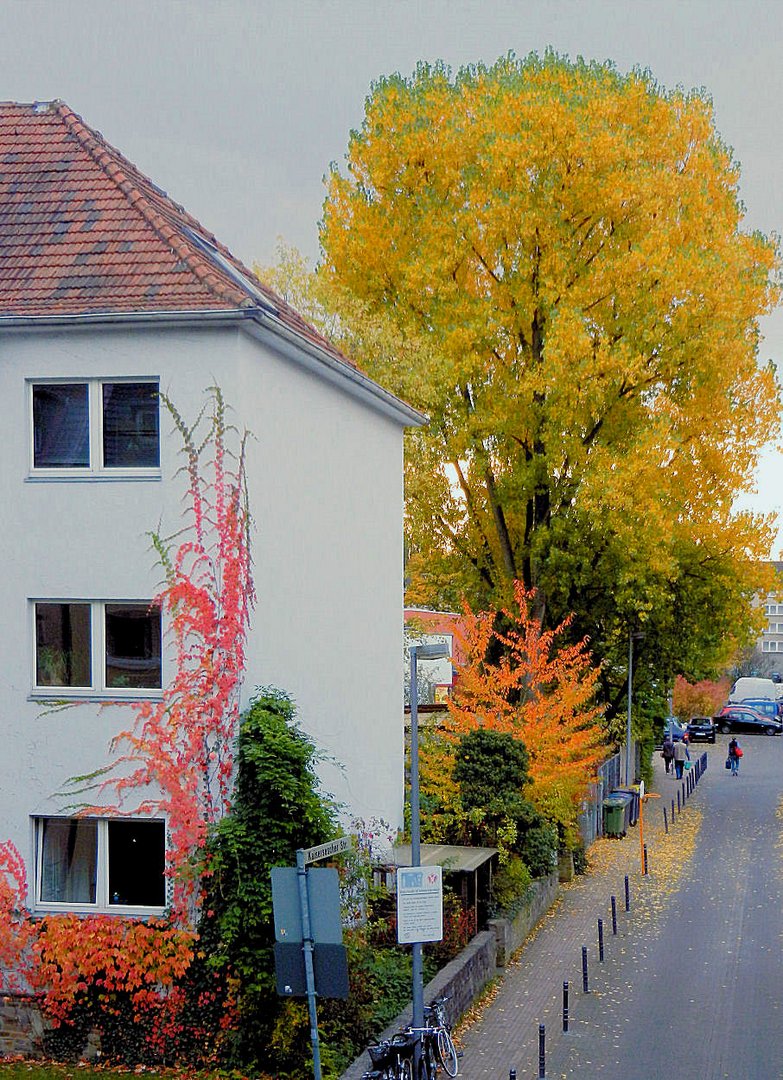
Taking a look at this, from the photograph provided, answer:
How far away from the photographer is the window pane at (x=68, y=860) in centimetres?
1590

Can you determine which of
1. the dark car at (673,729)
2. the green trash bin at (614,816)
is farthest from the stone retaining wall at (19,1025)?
the dark car at (673,729)

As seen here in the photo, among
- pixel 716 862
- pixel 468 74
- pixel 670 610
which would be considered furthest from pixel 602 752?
pixel 468 74

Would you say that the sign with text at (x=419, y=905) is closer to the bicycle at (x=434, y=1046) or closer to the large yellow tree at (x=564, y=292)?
the bicycle at (x=434, y=1046)

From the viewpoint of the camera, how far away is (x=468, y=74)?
104ft

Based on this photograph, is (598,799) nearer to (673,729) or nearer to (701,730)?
(673,729)

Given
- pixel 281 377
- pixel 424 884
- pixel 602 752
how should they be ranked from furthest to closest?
pixel 602 752, pixel 281 377, pixel 424 884

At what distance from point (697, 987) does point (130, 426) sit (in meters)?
A: 11.6

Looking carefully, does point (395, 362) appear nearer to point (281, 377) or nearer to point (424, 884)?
point (281, 377)

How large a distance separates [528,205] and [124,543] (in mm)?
17284

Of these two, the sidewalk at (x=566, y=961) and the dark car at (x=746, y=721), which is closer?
the sidewalk at (x=566, y=961)

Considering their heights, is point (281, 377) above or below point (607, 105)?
below

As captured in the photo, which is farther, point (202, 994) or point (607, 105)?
point (607, 105)

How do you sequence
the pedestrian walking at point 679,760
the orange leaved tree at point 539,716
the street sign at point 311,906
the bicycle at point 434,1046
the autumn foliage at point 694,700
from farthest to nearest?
the autumn foliage at point 694,700 → the pedestrian walking at point 679,760 → the orange leaved tree at point 539,716 → the bicycle at point 434,1046 → the street sign at point 311,906

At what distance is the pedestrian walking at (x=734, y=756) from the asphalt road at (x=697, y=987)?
19350 millimetres
